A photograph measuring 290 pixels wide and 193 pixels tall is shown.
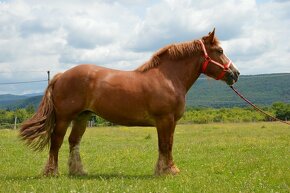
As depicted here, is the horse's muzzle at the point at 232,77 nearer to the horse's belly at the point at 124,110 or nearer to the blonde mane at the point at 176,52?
the blonde mane at the point at 176,52

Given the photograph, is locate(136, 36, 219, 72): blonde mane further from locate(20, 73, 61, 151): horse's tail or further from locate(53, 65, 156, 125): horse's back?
locate(20, 73, 61, 151): horse's tail

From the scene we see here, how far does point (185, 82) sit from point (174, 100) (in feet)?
2.35

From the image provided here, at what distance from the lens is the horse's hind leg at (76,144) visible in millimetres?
10070

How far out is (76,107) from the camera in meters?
9.69

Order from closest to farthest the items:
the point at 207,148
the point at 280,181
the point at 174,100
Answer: the point at 280,181 < the point at 174,100 < the point at 207,148

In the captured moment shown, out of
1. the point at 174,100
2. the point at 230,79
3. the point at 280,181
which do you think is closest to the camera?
the point at 280,181

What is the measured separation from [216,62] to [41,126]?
4570 millimetres

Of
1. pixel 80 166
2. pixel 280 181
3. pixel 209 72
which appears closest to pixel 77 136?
pixel 80 166

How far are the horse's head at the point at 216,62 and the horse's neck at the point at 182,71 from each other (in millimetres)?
245

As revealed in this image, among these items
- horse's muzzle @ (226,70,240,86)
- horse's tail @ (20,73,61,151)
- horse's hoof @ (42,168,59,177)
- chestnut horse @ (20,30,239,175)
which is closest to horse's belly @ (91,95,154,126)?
chestnut horse @ (20,30,239,175)

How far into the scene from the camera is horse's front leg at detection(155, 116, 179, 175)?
940cm

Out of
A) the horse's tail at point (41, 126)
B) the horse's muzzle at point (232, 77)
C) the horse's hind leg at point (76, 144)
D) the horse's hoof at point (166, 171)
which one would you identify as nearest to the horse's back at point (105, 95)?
the horse's tail at point (41, 126)

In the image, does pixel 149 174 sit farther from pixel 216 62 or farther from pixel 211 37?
pixel 211 37

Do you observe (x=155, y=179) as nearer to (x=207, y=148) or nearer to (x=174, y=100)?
(x=174, y=100)
